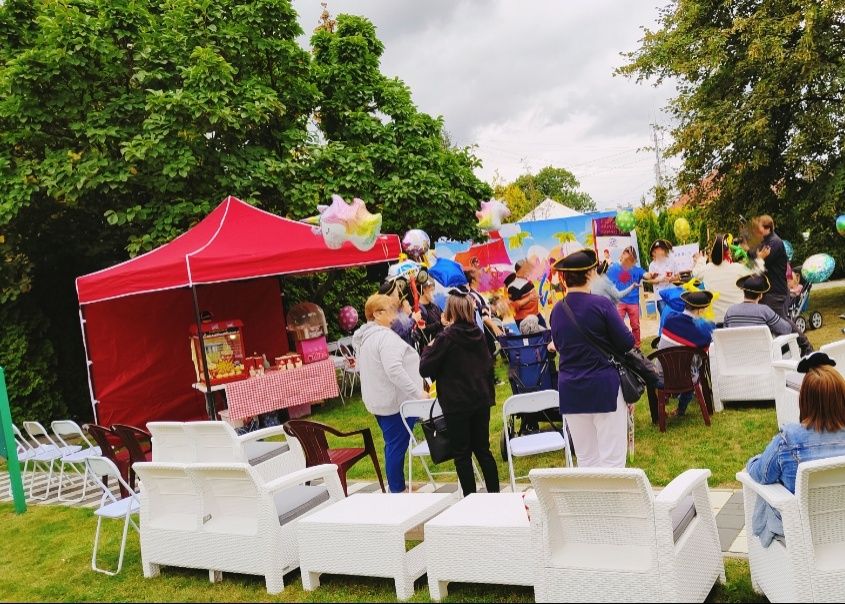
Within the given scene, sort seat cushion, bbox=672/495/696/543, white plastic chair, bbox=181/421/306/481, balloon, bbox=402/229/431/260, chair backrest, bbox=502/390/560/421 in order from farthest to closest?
1. balloon, bbox=402/229/431/260
2. white plastic chair, bbox=181/421/306/481
3. chair backrest, bbox=502/390/560/421
4. seat cushion, bbox=672/495/696/543

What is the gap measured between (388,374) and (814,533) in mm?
3047

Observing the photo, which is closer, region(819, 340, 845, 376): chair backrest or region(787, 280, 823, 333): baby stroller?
region(819, 340, 845, 376): chair backrest

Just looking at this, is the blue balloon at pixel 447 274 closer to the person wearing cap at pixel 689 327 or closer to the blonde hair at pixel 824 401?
the person wearing cap at pixel 689 327

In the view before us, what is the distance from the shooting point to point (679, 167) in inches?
671

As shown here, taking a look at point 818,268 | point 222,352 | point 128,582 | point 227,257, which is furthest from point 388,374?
point 818,268

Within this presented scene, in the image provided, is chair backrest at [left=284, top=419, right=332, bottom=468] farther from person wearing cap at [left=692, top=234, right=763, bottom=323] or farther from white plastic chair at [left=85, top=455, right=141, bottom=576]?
person wearing cap at [left=692, top=234, right=763, bottom=323]

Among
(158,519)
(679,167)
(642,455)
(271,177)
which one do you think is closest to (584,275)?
(642,455)

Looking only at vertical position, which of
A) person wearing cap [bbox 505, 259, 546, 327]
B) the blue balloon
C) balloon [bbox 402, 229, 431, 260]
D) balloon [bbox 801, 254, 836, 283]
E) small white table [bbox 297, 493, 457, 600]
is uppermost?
balloon [bbox 402, 229, 431, 260]

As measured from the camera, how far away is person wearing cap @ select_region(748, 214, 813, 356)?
7695mm

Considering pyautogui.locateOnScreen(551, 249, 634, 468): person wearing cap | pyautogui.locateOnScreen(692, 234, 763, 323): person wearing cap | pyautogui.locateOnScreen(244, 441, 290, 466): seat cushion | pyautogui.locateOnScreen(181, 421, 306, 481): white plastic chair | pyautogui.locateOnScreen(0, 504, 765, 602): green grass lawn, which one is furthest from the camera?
pyautogui.locateOnScreen(692, 234, 763, 323): person wearing cap

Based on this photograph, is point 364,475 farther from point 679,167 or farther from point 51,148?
point 679,167

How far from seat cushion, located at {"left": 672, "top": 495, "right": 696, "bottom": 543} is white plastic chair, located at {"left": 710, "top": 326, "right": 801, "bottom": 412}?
3.78 meters

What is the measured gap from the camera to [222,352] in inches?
392

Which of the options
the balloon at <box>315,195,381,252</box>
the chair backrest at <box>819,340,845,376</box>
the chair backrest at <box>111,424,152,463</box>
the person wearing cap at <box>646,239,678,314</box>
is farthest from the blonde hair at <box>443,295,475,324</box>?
the person wearing cap at <box>646,239,678,314</box>
